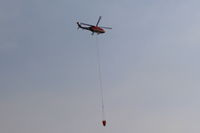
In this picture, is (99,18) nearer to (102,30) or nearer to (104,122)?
(102,30)

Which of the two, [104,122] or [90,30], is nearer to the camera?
[104,122]

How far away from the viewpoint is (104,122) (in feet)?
218

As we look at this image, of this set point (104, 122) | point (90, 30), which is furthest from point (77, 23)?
point (104, 122)

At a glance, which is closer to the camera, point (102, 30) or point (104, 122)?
point (104, 122)

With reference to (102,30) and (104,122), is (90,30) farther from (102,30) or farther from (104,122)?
(104,122)

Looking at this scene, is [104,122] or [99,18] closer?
[104,122]

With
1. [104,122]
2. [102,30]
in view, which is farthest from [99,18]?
[104,122]

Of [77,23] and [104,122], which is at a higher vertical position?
[77,23]

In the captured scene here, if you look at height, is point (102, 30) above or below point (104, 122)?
above

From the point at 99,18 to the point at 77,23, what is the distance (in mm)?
5692

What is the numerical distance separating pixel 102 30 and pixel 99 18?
3458 mm

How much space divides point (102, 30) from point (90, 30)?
3226 mm

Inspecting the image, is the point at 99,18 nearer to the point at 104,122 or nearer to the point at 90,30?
the point at 90,30

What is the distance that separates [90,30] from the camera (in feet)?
256
